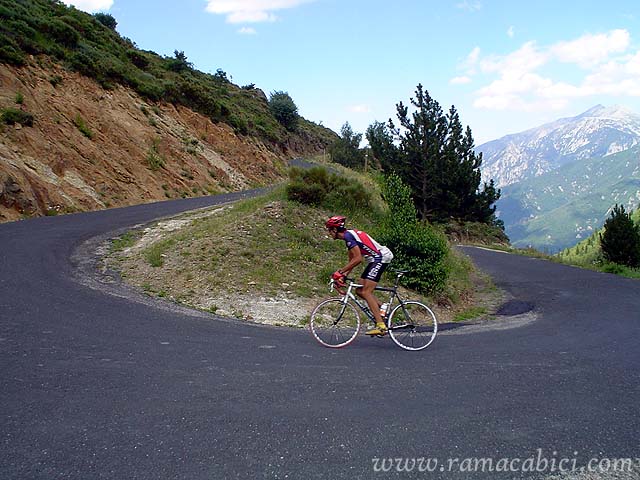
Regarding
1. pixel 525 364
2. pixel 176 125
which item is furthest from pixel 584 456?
pixel 176 125

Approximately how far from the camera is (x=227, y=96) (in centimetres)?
6162

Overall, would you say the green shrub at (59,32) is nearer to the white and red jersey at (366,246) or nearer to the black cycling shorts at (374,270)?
the white and red jersey at (366,246)

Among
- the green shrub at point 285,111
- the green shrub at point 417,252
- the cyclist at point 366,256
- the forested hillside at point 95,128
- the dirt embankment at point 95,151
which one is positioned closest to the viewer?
the cyclist at point 366,256

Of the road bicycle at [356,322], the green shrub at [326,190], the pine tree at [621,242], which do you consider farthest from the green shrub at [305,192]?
the pine tree at [621,242]

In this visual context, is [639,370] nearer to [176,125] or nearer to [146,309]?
[146,309]

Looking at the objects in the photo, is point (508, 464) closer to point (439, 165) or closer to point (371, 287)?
point (371, 287)

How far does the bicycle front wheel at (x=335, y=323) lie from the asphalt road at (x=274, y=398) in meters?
0.26

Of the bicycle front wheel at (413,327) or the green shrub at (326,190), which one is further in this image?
the green shrub at (326,190)

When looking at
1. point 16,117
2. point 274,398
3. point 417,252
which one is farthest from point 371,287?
point 16,117

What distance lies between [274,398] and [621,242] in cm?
2614

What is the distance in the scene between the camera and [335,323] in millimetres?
7500

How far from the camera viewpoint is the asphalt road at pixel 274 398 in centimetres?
378

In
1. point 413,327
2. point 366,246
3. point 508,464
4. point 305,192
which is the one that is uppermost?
point 305,192

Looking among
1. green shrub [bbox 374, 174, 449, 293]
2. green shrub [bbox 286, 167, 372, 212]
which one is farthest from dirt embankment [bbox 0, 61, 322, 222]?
green shrub [bbox 374, 174, 449, 293]
